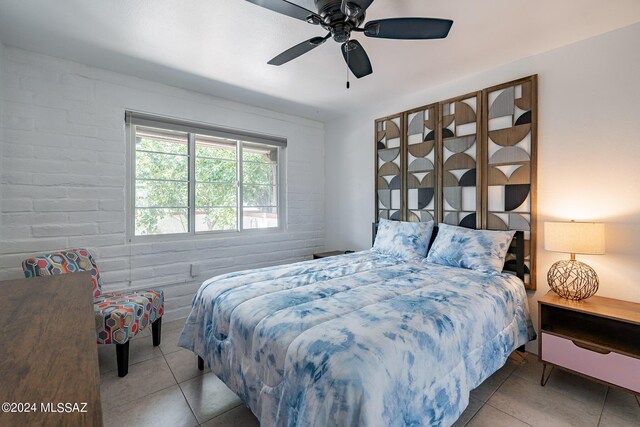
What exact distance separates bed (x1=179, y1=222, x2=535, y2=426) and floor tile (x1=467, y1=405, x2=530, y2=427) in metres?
0.24

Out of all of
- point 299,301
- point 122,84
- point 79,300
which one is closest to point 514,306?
point 299,301

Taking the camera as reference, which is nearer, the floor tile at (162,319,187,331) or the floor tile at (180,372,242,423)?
the floor tile at (180,372,242,423)

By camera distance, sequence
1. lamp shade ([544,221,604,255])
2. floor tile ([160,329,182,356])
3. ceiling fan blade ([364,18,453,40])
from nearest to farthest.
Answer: ceiling fan blade ([364,18,453,40]), lamp shade ([544,221,604,255]), floor tile ([160,329,182,356])

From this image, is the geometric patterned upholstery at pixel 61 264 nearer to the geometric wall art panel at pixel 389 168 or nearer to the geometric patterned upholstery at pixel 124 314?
the geometric patterned upholstery at pixel 124 314

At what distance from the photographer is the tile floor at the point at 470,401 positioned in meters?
1.69

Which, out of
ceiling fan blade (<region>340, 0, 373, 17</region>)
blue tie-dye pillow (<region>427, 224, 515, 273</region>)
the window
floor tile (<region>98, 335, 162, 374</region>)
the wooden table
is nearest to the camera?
the wooden table

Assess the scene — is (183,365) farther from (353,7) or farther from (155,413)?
(353,7)

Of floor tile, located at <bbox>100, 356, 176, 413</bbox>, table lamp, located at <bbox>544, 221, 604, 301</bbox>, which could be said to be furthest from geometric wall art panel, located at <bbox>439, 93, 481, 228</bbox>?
floor tile, located at <bbox>100, 356, 176, 413</bbox>

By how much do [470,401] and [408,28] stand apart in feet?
7.48

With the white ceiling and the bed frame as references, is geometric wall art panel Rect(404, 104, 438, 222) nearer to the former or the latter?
the white ceiling

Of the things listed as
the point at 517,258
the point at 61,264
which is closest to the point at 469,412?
the point at 517,258

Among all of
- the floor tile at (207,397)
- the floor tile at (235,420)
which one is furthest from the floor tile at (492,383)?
the floor tile at (207,397)

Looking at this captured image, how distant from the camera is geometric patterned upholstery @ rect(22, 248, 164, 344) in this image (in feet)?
6.64

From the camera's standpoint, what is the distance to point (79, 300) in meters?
1.14
